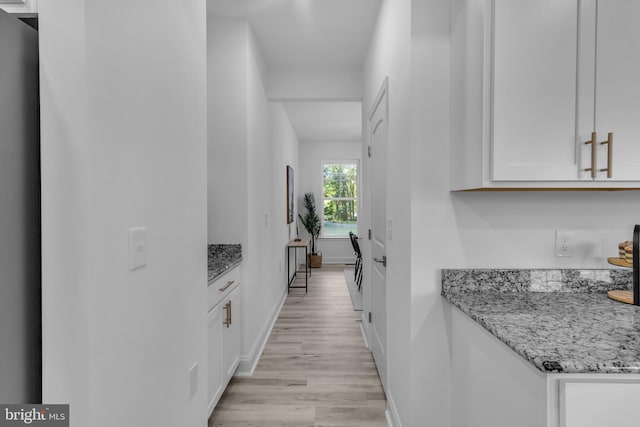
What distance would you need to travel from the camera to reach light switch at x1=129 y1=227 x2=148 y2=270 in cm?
105

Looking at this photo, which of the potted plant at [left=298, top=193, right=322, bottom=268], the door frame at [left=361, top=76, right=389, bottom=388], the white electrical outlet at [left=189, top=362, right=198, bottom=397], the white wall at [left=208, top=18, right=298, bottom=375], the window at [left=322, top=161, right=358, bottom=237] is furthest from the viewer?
the window at [left=322, top=161, right=358, bottom=237]

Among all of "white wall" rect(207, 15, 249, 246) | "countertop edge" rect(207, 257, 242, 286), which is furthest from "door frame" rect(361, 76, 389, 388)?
"countertop edge" rect(207, 257, 242, 286)

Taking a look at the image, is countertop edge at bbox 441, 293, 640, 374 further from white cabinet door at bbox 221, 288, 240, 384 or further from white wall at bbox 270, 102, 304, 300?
white wall at bbox 270, 102, 304, 300

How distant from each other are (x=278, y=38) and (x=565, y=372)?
309 centimetres

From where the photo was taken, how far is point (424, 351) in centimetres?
165

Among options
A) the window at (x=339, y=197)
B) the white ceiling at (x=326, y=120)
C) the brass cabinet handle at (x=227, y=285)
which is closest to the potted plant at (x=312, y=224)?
the window at (x=339, y=197)

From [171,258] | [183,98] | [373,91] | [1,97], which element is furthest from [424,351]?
[373,91]

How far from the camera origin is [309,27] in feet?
9.75

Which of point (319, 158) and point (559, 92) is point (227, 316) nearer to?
point (559, 92)

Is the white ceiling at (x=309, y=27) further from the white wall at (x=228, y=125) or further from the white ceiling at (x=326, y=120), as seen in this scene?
the white ceiling at (x=326, y=120)

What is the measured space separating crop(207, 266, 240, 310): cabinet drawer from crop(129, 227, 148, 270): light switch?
947 millimetres

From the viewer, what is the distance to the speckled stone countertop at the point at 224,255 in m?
2.43

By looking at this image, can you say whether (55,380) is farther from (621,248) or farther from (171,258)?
(621,248)

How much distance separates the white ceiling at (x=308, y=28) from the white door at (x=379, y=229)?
2.24 ft
